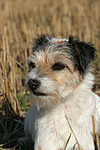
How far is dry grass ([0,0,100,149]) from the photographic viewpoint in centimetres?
443

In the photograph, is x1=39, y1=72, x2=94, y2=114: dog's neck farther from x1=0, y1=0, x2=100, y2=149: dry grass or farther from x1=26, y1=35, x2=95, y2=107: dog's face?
x1=0, y1=0, x2=100, y2=149: dry grass

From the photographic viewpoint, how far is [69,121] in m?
2.95

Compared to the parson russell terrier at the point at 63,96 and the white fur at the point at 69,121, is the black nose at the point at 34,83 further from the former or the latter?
the white fur at the point at 69,121

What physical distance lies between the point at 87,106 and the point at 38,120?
65 cm

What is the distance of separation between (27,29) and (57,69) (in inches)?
166

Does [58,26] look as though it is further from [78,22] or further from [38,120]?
[38,120]

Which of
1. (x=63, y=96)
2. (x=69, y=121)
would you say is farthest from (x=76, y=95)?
(x=69, y=121)

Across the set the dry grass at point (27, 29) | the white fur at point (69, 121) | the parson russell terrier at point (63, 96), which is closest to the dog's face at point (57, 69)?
the parson russell terrier at point (63, 96)

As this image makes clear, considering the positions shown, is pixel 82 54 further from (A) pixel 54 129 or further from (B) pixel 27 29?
(B) pixel 27 29

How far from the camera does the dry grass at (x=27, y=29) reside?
14.5ft

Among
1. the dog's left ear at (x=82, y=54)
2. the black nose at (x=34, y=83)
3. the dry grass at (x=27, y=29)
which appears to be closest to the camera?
the black nose at (x=34, y=83)

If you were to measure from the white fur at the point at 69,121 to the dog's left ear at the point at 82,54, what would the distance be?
0.18 metres

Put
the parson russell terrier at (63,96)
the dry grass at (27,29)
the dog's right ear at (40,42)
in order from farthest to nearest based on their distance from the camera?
1. the dry grass at (27,29)
2. the dog's right ear at (40,42)
3. the parson russell terrier at (63,96)

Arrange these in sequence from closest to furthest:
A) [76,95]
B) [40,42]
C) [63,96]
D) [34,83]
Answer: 1. [34,83]
2. [63,96]
3. [76,95]
4. [40,42]
